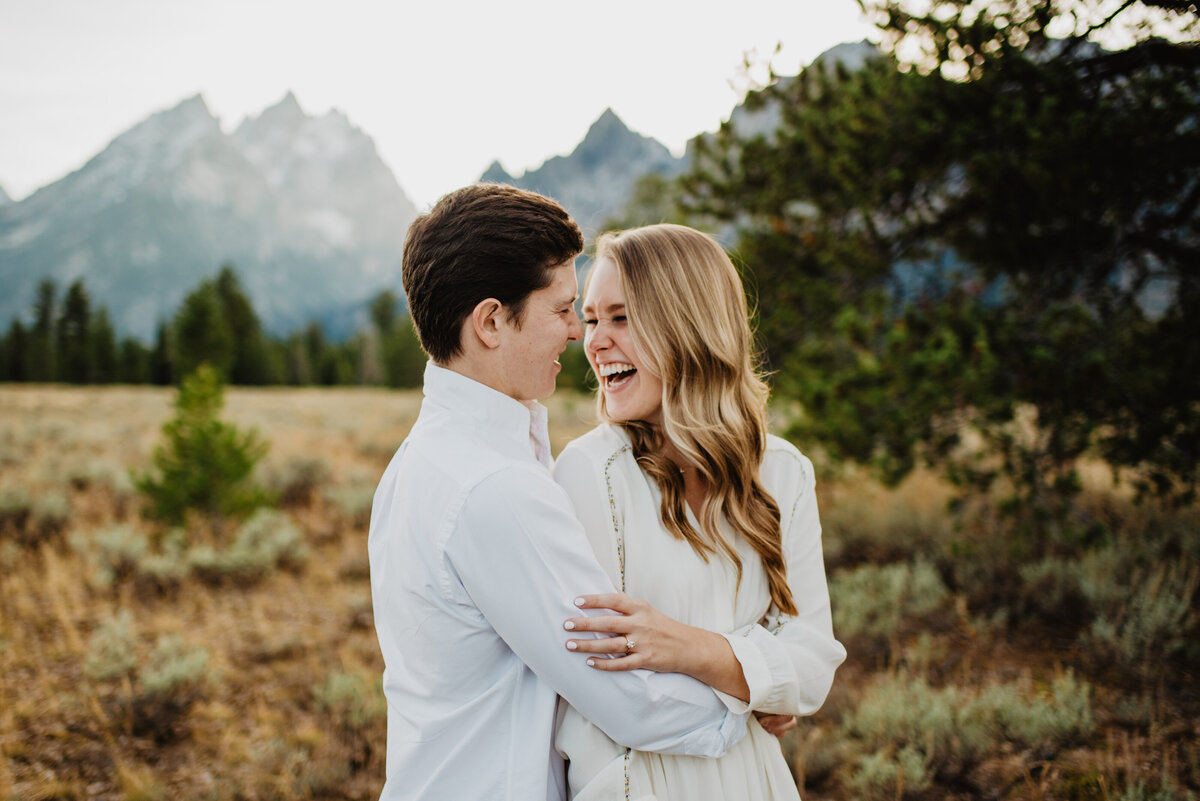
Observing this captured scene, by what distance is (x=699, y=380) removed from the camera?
2002 mm

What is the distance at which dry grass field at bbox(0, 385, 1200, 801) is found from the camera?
354cm

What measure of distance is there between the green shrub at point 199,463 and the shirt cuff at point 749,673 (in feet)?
24.2

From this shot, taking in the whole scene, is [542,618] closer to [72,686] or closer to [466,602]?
[466,602]

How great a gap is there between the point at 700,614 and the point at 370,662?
4452 millimetres

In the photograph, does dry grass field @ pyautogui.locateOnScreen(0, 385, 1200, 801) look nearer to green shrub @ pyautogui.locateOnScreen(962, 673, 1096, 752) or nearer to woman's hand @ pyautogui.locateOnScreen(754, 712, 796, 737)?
green shrub @ pyautogui.locateOnScreen(962, 673, 1096, 752)

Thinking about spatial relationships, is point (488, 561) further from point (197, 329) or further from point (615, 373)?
point (197, 329)

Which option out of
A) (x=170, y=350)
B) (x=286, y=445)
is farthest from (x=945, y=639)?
(x=170, y=350)

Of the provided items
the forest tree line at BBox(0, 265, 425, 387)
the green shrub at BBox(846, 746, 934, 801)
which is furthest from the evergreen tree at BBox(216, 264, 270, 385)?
the green shrub at BBox(846, 746, 934, 801)

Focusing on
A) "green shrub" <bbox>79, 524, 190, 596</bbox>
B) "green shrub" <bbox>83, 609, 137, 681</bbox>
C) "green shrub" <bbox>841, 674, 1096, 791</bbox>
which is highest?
"green shrub" <bbox>79, 524, 190, 596</bbox>

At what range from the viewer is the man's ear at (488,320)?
1.64 metres

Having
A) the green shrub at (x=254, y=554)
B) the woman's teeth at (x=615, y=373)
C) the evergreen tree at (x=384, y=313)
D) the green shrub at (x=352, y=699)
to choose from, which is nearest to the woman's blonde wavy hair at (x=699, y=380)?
the woman's teeth at (x=615, y=373)

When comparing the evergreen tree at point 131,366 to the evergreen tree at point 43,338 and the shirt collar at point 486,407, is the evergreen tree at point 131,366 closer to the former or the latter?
the evergreen tree at point 43,338

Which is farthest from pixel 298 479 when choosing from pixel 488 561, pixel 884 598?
pixel 488 561

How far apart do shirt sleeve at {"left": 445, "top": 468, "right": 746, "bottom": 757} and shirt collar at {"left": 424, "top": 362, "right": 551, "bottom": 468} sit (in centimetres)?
19
